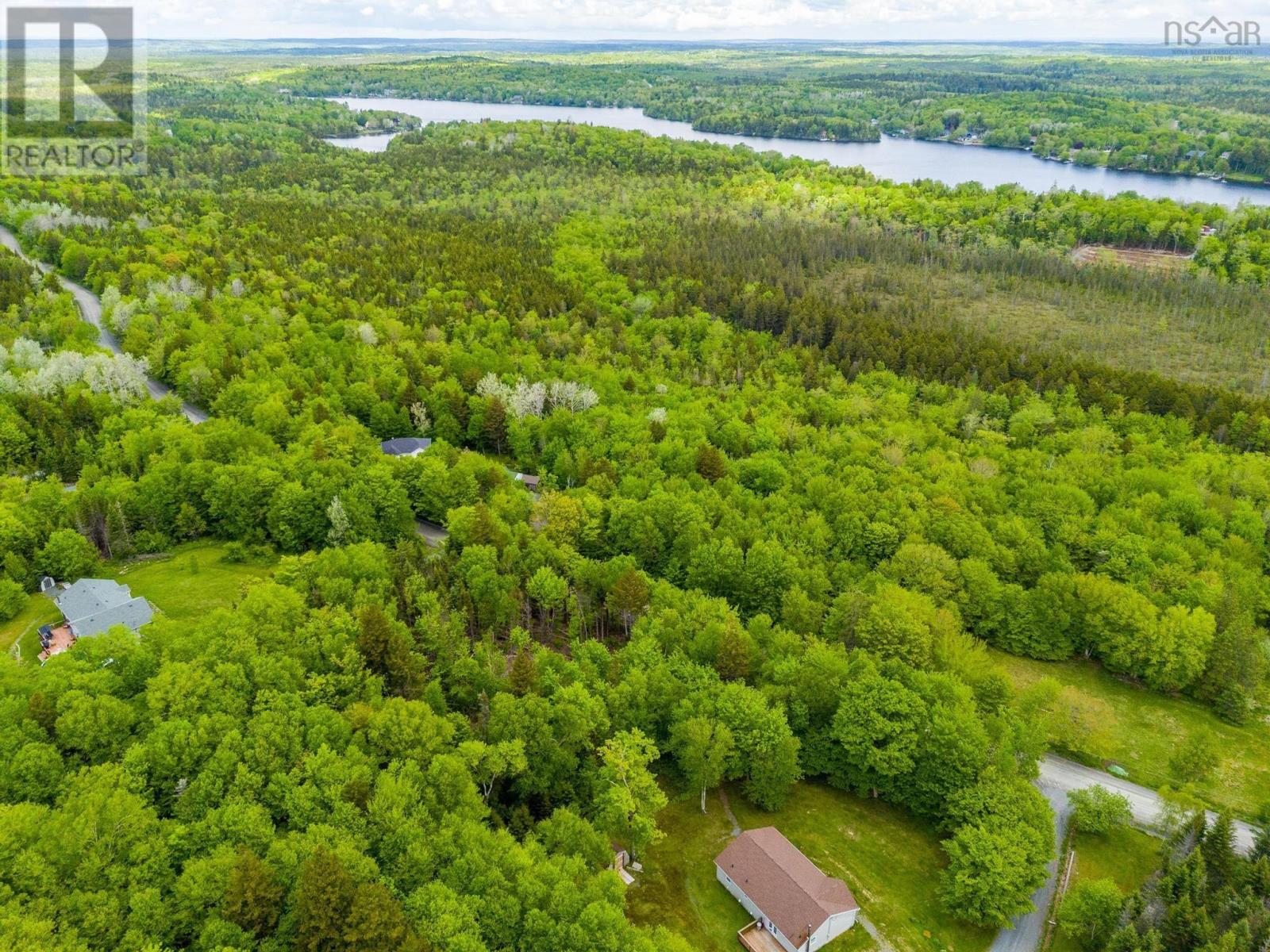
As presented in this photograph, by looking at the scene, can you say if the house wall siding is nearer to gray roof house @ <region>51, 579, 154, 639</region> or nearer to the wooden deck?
the wooden deck

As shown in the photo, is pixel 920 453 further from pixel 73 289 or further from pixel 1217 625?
pixel 73 289

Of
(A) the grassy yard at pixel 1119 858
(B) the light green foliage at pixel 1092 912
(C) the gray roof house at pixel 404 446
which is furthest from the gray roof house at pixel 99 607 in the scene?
(A) the grassy yard at pixel 1119 858

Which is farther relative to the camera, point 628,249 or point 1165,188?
point 1165,188

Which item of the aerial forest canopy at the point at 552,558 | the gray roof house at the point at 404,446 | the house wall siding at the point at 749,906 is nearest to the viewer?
the aerial forest canopy at the point at 552,558

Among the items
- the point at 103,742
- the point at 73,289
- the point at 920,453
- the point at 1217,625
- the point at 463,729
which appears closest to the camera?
the point at 103,742

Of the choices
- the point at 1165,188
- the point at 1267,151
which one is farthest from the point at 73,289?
the point at 1267,151

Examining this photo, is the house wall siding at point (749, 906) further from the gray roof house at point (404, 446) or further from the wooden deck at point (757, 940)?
the gray roof house at point (404, 446)
